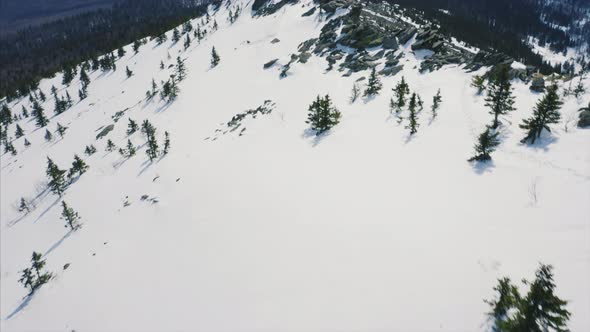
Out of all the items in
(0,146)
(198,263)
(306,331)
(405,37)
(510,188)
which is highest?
(405,37)

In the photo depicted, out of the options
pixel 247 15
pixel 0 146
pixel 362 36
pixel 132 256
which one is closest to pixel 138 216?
pixel 132 256

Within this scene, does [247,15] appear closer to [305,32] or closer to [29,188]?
[305,32]

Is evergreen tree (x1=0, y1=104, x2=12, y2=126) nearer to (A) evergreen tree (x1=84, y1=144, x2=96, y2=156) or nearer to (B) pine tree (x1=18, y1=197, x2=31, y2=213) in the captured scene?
(A) evergreen tree (x1=84, y1=144, x2=96, y2=156)

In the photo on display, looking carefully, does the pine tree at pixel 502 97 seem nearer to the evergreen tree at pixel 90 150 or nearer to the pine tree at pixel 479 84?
the pine tree at pixel 479 84

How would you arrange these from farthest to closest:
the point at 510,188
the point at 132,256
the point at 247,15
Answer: the point at 247,15 → the point at 132,256 → the point at 510,188

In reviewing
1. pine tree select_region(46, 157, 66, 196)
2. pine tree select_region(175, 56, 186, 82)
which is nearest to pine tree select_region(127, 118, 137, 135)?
pine tree select_region(46, 157, 66, 196)

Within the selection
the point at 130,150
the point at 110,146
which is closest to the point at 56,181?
the point at 130,150

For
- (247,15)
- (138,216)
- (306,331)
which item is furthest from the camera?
(247,15)
